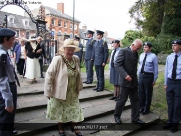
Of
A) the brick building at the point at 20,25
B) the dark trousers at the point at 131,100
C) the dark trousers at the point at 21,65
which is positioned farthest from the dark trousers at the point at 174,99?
the brick building at the point at 20,25

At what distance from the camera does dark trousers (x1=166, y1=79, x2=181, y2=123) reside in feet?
13.0

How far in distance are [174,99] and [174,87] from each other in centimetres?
31

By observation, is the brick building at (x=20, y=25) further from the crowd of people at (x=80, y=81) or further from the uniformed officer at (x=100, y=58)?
the crowd of people at (x=80, y=81)

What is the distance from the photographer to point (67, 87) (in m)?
3.20

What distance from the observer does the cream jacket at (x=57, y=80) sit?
3.01 m

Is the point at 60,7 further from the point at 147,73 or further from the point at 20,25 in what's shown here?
the point at 147,73

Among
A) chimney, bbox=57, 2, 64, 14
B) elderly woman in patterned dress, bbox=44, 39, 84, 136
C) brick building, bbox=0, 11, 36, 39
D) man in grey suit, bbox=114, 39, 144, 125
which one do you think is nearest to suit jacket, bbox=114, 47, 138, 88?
man in grey suit, bbox=114, 39, 144, 125

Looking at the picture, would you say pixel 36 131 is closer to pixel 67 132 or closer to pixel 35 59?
pixel 67 132

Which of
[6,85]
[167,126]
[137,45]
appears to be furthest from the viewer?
[167,126]

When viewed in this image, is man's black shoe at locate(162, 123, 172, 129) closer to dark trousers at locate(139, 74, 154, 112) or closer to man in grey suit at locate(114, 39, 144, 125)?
dark trousers at locate(139, 74, 154, 112)

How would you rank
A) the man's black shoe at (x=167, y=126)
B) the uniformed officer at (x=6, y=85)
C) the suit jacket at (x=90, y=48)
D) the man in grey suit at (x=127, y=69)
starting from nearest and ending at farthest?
the uniformed officer at (x=6, y=85)
the man in grey suit at (x=127, y=69)
the man's black shoe at (x=167, y=126)
the suit jacket at (x=90, y=48)

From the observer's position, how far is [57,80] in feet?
10.1

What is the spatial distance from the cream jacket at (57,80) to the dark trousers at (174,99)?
2.65 meters

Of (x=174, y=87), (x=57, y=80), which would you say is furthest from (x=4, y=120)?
(x=174, y=87)
